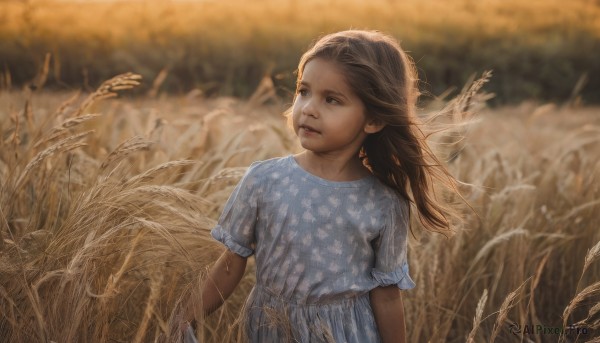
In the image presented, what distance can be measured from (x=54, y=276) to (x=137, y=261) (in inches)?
13.7

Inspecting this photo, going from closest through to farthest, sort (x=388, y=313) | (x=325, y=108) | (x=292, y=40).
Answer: (x=325, y=108) → (x=388, y=313) → (x=292, y=40)

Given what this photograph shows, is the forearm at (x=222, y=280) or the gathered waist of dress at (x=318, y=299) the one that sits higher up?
the forearm at (x=222, y=280)

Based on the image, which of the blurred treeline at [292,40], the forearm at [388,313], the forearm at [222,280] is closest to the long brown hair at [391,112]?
the forearm at [388,313]

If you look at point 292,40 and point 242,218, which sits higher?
point 242,218

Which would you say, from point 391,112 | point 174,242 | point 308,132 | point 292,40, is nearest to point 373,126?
point 391,112

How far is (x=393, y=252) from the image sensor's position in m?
1.63

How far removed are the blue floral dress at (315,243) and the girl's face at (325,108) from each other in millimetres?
102

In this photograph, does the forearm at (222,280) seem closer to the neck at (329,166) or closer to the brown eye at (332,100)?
the neck at (329,166)

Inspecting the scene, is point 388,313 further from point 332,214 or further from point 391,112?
point 391,112

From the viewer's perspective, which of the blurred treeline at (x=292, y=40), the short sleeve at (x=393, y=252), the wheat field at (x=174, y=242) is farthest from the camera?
the blurred treeline at (x=292, y=40)

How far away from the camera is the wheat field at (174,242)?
1516 mm

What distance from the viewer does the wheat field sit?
152 centimetres

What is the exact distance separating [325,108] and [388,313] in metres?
0.56

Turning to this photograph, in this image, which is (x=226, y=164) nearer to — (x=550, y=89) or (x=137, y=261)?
(x=137, y=261)
